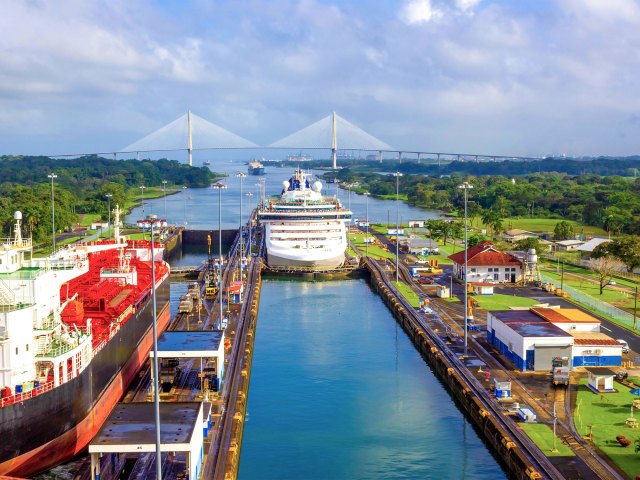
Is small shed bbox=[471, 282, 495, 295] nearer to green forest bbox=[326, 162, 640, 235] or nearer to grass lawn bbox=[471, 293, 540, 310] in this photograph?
grass lawn bbox=[471, 293, 540, 310]

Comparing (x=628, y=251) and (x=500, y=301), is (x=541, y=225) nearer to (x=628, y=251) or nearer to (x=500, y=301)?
(x=628, y=251)

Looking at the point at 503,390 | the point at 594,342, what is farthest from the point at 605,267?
the point at 503,390

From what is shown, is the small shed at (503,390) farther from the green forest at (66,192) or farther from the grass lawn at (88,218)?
the grass lawn at (88,218)

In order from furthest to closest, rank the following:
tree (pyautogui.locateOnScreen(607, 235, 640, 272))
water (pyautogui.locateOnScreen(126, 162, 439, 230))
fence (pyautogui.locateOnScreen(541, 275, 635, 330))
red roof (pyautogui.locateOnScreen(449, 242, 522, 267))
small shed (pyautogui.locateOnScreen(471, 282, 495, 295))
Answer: water (pyautogui.locateOnScreen(126, 162, 439, 230))
red roof (pyautogui.locateOnScreen(449, 242, 522, 267))
tree (pyautogui.locateOnScreen(607, 235, 640, 272))
small shed (pyautogui.locateOnScreen(471, 282, 495, 295))
fence (pyautogui.locateOnScreen(541, 275, 635, 330))

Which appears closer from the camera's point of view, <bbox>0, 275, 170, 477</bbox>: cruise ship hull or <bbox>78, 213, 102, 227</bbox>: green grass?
<bbox>0, 275, 170, 477</bbox>: cruise ship hull

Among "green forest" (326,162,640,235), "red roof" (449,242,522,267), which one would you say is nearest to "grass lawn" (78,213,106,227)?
"green forest" (326,162,640,235)

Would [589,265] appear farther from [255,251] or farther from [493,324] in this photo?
[255,251]

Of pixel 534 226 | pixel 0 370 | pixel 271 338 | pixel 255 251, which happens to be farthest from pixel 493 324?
pixel 534 226
